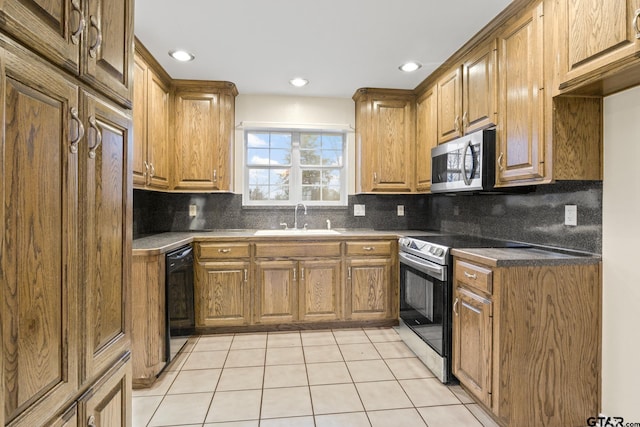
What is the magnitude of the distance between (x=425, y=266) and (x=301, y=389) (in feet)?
3.87

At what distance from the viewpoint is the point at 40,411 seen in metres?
0.80

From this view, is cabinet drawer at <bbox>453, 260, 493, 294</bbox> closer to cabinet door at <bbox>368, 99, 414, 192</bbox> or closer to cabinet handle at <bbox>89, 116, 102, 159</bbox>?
cabinet door at <bbox>368, 99, 414, 192</bbox>

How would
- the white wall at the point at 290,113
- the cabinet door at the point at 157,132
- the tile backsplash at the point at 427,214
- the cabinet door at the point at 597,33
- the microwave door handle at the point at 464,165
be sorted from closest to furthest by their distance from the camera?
the cabinet door at the point at 597,33 < the tile backsplash at the point at 427,214 < the microwave door handle at the point at 464,165 < the cabinet door at the point at 157,132 < the white wall at the point at 290,113

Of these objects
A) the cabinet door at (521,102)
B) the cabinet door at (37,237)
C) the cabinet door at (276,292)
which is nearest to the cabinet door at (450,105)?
the cabinet door at (521,102)

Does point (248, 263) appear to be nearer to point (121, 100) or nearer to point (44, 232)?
point (121, 100)

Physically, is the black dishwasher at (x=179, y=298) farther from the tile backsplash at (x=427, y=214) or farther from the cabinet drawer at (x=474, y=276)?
the cabinet drawer at (x=474, y=276)

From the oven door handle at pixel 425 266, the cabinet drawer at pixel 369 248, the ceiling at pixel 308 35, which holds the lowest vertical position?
the oven door handle at pixel 425 266

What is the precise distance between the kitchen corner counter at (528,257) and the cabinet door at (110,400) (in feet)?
5.58

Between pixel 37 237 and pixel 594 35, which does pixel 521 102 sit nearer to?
pixel 594 35

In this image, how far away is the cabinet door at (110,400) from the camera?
978 mm

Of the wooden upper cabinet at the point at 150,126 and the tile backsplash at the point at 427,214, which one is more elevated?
the wooden upper cabinet at the point at 150,126

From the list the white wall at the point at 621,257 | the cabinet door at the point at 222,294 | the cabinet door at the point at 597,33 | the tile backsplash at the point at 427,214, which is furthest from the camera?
the cabinet door at the point at 222,294

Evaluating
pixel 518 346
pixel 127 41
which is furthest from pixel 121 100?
pixel 518 346

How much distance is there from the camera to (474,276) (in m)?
1.92
